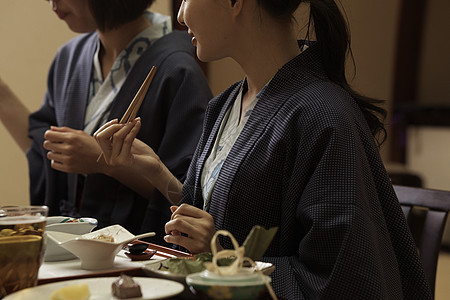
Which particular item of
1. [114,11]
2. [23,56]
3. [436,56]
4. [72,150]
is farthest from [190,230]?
[436,56]

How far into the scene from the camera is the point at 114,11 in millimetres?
2002

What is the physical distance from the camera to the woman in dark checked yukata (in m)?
1.05

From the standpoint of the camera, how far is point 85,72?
2.22 meters

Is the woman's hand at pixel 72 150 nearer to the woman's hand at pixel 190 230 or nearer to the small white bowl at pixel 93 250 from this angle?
the woman's hand at pixel 190 230

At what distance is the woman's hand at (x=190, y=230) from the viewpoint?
3.57 feet

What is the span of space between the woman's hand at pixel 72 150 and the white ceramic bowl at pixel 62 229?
0.59 metres

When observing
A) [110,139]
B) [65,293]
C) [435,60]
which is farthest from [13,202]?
Result: [435,60]

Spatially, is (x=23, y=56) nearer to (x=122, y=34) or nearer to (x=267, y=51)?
(x=122, y=34)

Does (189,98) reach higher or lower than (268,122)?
lower

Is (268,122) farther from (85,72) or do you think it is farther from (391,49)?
(391,49)

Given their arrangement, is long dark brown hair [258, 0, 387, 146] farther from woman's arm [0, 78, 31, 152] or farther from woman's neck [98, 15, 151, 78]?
woman's arm [0, 78, 31, 152]

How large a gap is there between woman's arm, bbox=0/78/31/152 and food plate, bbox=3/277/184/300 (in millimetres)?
1819

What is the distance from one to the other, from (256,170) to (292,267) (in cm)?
21

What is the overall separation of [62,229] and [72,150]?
694 mm
